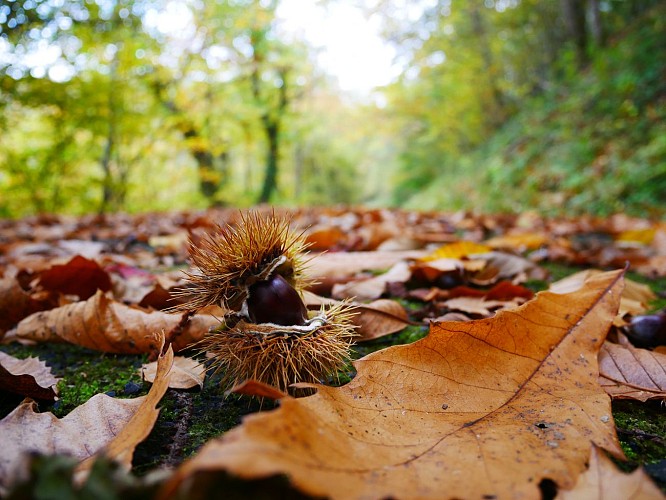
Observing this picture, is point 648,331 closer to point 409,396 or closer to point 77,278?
point 409,396

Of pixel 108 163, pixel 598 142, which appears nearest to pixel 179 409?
pixel 598 142

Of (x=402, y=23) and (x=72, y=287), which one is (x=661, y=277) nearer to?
(x=72, y=287)

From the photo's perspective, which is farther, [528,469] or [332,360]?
[332,360]

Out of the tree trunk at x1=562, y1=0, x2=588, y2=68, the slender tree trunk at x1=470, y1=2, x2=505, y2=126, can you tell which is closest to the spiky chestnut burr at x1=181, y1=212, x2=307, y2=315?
the tree trunk at x1=562, y1=0, x2=588, y2=68

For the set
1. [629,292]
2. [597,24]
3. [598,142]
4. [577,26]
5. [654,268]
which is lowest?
[654,268]

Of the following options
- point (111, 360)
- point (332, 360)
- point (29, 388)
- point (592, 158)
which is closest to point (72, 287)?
point (111, 360)

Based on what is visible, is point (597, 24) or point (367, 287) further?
point (597, 24)
